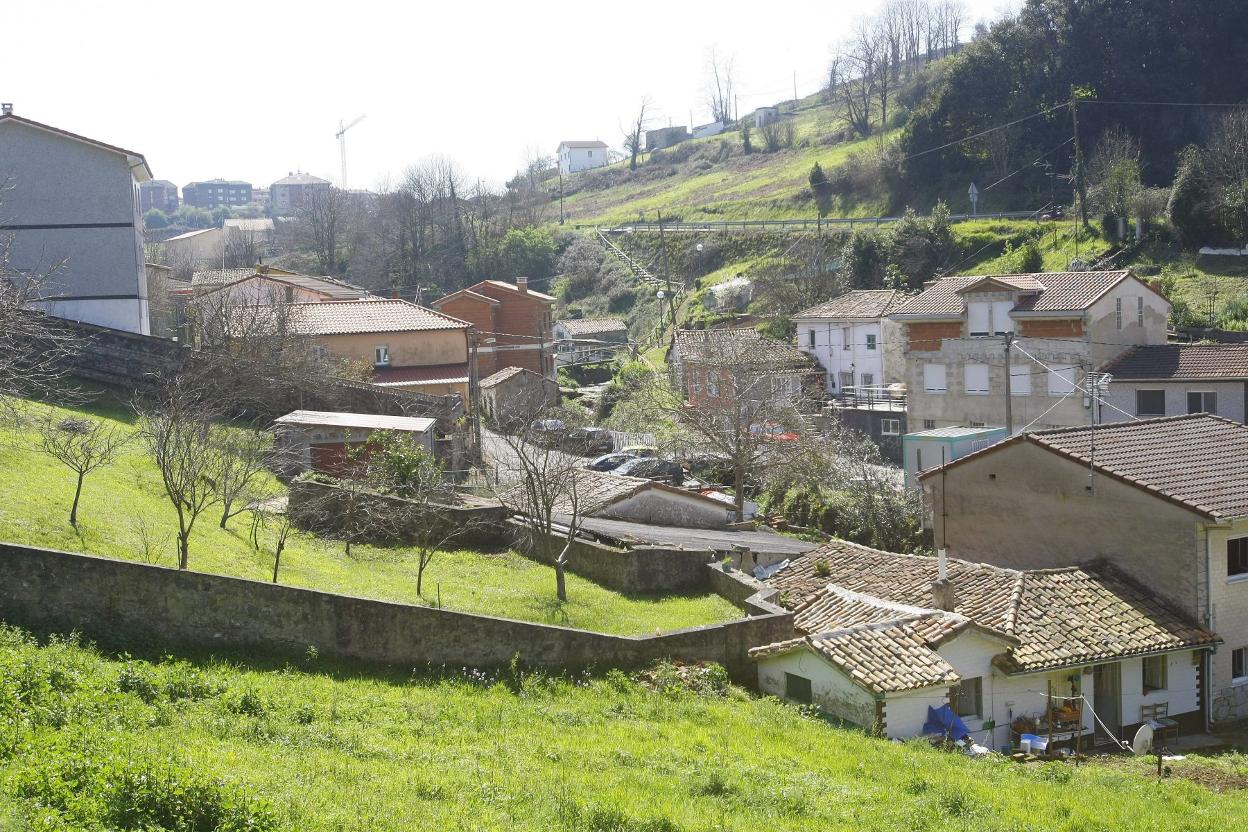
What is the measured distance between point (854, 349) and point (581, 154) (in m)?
107

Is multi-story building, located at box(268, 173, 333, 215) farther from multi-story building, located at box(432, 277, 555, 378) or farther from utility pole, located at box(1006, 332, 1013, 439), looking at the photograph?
utility pole, located at box(1006, 332, 1013, 439)

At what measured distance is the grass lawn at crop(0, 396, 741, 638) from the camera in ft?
61.7

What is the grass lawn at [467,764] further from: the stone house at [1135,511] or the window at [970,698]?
the stone house at [1135,511]

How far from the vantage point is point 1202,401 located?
3456 centimetres

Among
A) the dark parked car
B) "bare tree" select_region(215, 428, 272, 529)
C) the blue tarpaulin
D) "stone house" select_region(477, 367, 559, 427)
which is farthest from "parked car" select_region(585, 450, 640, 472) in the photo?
the blue tarpaulin

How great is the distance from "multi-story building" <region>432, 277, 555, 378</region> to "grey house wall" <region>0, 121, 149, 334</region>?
2487 cm

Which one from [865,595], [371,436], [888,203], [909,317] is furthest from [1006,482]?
[888,203]

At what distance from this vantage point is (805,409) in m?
44.3

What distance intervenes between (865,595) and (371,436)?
13.5 metres

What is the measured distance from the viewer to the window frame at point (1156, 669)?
20719mm

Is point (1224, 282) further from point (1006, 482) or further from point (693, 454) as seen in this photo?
point (1006, 482)

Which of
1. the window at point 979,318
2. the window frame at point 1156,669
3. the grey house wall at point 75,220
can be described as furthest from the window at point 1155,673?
the grey house wall at point 75,220

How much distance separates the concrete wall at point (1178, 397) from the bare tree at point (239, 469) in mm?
23996

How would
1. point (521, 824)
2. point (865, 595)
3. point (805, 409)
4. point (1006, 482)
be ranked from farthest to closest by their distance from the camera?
point (805, 409), point (1006, 482), point (865, 595), point (521, 824)
